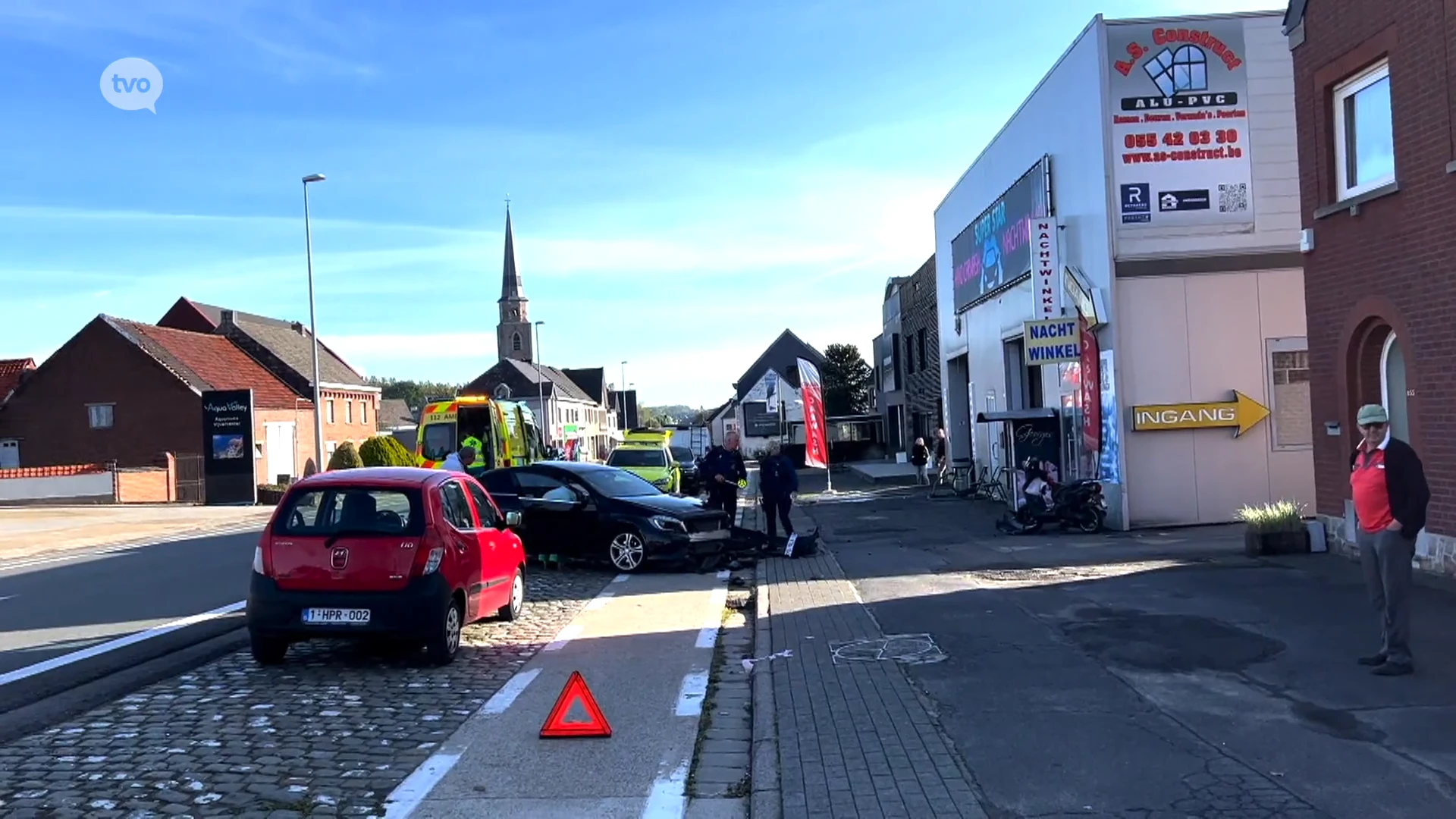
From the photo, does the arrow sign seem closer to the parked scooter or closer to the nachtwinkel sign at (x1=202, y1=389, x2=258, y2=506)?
the parked scooter

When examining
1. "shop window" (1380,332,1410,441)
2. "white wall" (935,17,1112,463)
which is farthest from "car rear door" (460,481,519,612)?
"white wall" (935,17,1112,463)

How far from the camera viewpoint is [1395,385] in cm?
1226

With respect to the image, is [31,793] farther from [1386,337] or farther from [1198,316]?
[1198,316]

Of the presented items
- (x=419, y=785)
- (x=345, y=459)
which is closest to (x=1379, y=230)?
(x=419, y=785)

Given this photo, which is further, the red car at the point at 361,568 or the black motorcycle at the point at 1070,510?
the black motorcycle at the point at 1070,510

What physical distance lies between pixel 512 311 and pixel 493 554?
106566mm

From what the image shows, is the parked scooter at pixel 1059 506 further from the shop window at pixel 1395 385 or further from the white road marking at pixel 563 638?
the white road marking at pixel 563 638

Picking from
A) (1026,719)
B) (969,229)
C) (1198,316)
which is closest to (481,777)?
(1026,719)

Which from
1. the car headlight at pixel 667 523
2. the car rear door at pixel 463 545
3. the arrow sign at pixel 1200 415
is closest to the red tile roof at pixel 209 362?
the car headlight at pixel 667 523

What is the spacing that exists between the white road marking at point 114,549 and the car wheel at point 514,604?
11118 millimetres

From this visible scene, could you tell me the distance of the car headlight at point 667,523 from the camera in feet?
48.6

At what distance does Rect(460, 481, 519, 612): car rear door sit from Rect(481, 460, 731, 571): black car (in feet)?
11.8

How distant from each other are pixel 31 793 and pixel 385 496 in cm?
371

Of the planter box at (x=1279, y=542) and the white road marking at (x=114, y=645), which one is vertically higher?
the planter box at (x=1279, y=542)
